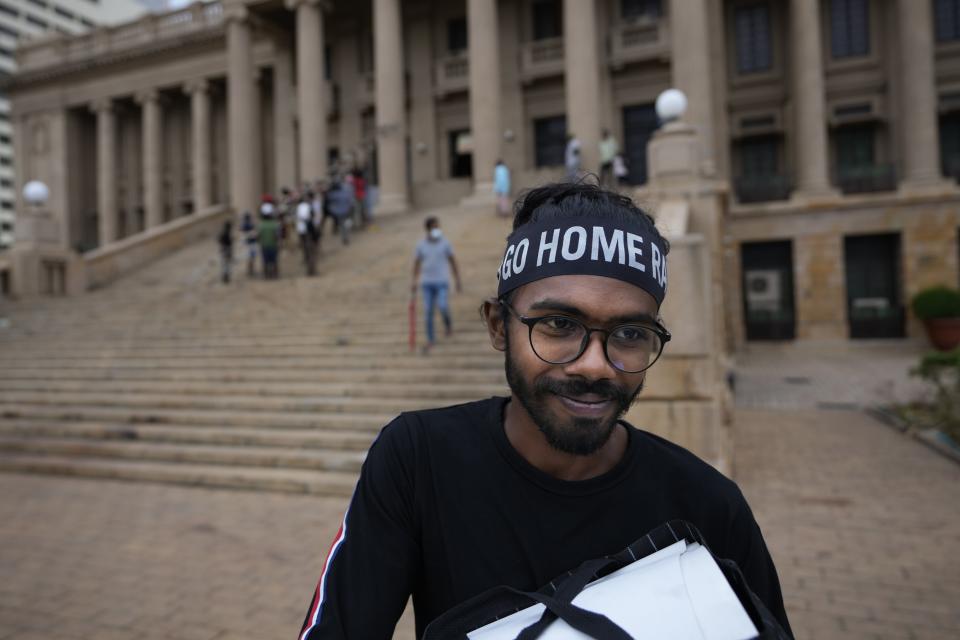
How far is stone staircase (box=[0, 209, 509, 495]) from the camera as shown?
22.6 feet

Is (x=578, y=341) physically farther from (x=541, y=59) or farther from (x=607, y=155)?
(x=541, y=59)

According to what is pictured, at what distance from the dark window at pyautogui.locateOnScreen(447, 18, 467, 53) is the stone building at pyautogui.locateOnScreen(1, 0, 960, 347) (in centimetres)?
7

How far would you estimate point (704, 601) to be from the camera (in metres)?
1.11

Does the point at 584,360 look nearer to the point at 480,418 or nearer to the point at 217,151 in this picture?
the point at 480,418

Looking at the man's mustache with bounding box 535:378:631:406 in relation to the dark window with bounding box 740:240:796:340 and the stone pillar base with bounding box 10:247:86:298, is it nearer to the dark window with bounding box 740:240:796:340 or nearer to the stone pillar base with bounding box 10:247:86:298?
the stone pillar base with bounding box 10:247:86:298

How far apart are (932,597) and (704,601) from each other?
3764mm

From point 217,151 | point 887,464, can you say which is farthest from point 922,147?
point 217,151

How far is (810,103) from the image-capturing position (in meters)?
20.3

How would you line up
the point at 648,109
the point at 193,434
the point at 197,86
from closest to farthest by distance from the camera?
the point at 193,434, the point at 648,109, the point at 197,86

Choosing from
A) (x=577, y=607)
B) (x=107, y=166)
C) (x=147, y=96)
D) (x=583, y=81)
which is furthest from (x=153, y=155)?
(x=577, y=607)

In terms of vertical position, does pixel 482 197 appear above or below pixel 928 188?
above

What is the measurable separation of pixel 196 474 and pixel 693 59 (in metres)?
17.1

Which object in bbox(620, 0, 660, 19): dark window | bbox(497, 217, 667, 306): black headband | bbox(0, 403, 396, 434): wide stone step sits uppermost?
bbox(620, 0, 660, 19): dark window

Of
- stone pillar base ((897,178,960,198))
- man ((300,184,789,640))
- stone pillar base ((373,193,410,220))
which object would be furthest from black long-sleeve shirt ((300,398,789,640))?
stone pillar base ((897,178,960,198))
